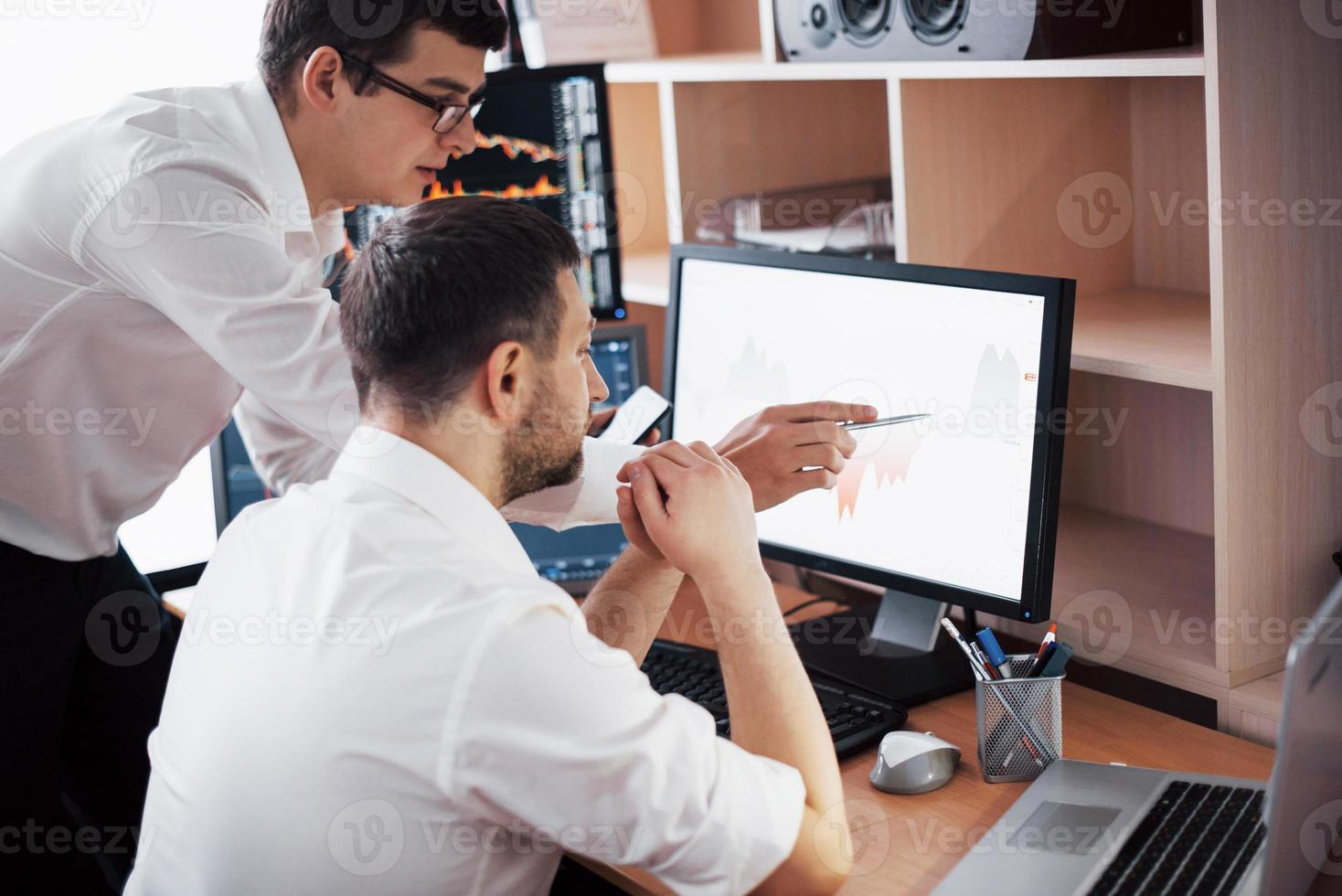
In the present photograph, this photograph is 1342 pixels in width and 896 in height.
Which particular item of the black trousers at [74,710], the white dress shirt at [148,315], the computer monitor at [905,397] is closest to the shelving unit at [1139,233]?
the computer monitor at [905,397]

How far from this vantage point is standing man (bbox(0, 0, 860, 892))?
1.40m

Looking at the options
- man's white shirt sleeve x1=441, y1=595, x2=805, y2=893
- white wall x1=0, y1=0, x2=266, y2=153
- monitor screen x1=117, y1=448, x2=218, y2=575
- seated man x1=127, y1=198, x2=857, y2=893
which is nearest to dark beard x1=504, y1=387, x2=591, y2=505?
seated man x1=127, y1=198, x2=857, y2=893

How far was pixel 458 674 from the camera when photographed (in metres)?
0.91

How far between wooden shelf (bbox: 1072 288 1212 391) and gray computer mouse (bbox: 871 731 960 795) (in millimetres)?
436

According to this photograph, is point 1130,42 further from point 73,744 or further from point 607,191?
point 73,744

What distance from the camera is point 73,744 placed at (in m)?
1.78

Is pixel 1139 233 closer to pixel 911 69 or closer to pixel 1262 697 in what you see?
pixel 911 69

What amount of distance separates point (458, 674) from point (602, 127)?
1.37 meters

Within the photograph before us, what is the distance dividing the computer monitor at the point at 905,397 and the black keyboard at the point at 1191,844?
27 centimetres

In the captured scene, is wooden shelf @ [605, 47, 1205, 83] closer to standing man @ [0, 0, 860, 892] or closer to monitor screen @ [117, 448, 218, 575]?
standing man @ [0, 0, 860, 892]

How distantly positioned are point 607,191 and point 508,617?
134cm

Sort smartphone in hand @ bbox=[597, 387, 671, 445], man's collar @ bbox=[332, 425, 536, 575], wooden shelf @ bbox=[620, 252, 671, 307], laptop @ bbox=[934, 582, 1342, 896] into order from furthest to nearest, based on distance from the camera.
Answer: wooden shelf @ bbox=[620, 252, 671, 307], smartphone in hand @ bbox=[597, 387, 671, 445], man's collar @ bbox=[332, 425, 536, 575], laptop @ bbox=[934, 582, 1342, 896]

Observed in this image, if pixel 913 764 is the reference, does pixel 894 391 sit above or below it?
above

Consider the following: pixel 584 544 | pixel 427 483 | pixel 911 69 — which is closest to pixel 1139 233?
pixel 911 69
